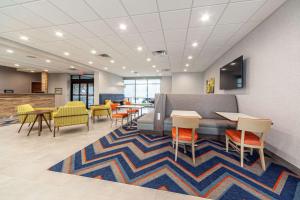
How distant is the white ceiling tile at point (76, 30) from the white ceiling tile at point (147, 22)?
60.7 inches

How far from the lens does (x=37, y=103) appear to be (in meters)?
7.45

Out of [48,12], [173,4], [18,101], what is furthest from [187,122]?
[18,101]

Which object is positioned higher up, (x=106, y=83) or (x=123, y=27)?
(x=123, y=27)

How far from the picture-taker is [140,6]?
2.42m

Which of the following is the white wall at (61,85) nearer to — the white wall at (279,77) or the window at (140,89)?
the window at (140,89)

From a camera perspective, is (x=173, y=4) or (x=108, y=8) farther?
(x=108, y=8)

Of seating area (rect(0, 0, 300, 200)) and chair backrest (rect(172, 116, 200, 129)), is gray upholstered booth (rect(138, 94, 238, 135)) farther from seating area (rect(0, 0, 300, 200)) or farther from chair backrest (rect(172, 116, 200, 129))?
chair backrest (rect(172, 116, 200, 129))

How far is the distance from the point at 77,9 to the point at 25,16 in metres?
1.36

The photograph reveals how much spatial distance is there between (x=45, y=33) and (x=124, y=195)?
15.4ft

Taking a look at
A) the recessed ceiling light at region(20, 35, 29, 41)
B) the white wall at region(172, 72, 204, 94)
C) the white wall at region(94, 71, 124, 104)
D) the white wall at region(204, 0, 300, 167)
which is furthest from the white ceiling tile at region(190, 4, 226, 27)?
the white wall at region(94, 71, 124, 104)

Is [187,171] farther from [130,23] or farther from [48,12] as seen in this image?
[48,12]

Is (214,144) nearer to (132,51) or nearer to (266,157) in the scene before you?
(266,157)

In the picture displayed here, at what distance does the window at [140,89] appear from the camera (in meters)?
12.9

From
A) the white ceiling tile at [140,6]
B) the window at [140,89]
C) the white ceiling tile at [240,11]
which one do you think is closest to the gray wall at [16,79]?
the window at [140,89]
